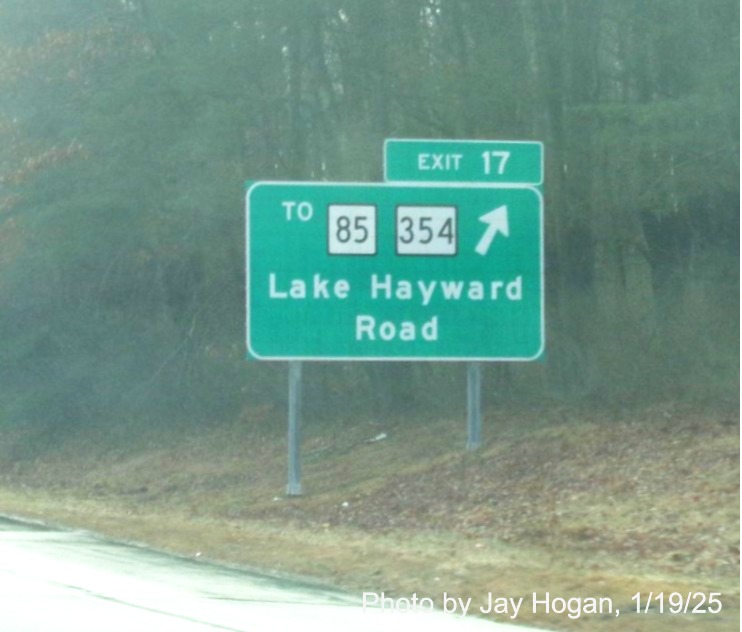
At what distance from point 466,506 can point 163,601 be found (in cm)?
847

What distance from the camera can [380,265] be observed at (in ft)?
71.2

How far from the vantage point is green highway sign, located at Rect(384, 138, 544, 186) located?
22500 mm

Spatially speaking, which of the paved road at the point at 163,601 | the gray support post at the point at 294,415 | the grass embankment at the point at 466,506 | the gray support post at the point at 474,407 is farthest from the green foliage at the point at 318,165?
the paved road at the point at 163,601

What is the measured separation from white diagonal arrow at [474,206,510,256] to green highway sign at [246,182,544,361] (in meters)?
0.01

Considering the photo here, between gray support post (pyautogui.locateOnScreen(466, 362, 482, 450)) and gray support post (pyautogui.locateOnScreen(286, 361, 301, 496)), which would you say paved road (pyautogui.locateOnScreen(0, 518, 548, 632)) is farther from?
gray support post (pyautogui.locateOnScreen(466, 362, 482, 450))

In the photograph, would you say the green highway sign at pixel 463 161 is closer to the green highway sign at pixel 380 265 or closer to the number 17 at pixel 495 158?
the number 17 at pixel 495 158


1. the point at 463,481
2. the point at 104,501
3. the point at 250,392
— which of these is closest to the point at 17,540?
the point at 463,481

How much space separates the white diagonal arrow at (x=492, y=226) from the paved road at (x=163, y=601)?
6.61 m

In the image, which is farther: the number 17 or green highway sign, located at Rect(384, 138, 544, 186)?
the number 17

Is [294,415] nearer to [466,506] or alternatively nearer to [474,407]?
[474,407]

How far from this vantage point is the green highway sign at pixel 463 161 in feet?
73.8

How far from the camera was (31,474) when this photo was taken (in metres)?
35.7

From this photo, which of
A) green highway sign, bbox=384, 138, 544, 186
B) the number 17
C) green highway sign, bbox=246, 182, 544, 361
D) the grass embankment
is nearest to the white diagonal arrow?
green highway sign, bbox=246, 182, 544, 361

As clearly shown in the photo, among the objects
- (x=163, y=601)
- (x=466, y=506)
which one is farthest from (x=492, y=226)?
(x=163, y=601)
